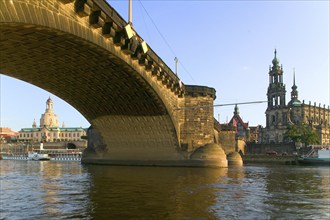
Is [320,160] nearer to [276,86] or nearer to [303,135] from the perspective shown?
[303,135]

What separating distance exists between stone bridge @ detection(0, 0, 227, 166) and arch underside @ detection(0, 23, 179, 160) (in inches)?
2.3

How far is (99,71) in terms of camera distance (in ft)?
101

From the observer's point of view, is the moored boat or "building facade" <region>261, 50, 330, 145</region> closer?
the moored boat

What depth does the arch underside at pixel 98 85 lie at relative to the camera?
2159cm

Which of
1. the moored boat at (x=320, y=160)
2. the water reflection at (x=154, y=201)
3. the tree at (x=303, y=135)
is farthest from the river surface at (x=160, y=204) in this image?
the tree at (x=303, y=135)

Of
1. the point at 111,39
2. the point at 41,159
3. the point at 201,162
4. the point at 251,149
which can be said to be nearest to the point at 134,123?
the point at 201,162

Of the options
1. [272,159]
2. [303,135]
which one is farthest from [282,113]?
[272,159]

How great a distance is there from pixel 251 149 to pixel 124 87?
85372mm

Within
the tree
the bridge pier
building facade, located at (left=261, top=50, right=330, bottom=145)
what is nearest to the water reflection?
the bridge pier

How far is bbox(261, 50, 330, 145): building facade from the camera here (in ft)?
474

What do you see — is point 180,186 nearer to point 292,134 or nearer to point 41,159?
point 41,159

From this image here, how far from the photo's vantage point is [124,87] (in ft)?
119

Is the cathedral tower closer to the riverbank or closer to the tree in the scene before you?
the tree

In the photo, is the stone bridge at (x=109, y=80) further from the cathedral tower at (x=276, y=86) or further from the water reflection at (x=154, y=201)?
the cathedral tower at (x=276, y=86)
